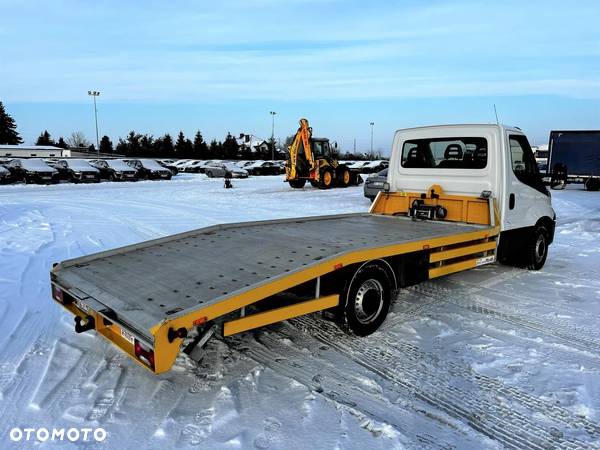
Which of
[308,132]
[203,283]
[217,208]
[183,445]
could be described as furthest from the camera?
[308,132]

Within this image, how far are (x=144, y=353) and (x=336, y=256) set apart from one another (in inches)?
69.0

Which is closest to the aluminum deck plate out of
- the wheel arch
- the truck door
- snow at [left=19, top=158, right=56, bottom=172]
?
the truck door

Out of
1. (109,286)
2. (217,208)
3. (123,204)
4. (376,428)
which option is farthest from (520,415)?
(123,204)

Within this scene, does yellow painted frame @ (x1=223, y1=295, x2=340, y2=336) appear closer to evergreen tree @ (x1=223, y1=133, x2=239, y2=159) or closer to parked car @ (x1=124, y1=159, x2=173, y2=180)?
parked car @ (x1=124, y1=159, x2=173, y2=180)

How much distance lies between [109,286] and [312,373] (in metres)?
1.79

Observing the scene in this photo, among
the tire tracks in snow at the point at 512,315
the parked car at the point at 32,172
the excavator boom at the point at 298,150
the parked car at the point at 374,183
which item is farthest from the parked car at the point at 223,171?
the tire tracks in snow at the point at 512,315

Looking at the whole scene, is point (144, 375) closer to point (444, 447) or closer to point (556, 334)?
point (444, 447)

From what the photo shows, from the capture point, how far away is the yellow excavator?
23.0 metres

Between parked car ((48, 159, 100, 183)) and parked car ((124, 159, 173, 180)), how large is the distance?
348 cm

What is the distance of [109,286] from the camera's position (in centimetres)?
377

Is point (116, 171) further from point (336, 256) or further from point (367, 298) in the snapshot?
point (336, 256)

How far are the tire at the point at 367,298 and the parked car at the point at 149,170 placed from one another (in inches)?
1144

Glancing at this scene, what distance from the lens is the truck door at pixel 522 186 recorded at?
648 centimetres

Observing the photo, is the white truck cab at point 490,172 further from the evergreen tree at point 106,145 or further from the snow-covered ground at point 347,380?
the evergreen tree at point 106,145
